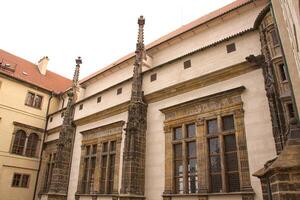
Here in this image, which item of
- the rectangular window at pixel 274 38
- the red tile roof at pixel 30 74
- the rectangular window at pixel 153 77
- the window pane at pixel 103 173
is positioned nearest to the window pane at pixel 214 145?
the rectangular window at pixel 274 38

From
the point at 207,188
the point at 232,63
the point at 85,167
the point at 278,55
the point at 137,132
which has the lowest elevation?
the point at 207,188

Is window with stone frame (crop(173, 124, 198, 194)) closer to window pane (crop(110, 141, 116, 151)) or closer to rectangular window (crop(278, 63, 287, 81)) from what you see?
window pane (crop(110, 141, 116, 151))

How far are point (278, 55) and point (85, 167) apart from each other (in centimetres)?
1053

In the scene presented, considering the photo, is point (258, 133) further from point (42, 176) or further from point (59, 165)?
point (42, 176)

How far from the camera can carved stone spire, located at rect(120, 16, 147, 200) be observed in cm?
1026

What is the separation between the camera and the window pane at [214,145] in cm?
923

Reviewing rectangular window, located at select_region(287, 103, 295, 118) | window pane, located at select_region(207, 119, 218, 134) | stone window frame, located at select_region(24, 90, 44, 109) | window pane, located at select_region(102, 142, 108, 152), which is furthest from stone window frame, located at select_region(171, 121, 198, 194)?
stone window frame, located at select_region(24, 90, 44, 109)

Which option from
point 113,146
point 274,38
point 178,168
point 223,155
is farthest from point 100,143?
point 274,38

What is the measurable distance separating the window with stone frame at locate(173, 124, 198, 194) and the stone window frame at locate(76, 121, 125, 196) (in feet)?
10.0

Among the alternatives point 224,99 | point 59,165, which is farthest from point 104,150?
point 224,99

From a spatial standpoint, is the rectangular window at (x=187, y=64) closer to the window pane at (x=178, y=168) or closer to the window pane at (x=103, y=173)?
the window pane at (x=178, y=168)

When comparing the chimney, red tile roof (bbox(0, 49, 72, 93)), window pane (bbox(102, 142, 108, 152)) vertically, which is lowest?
window pane (bbox(102, 142, 108, 152))

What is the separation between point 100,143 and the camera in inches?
533

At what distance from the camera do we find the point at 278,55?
25.7 feet
